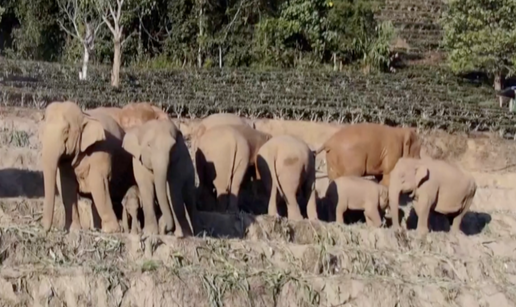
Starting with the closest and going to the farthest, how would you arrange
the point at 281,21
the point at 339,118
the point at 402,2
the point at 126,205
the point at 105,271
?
the point at 105,271 < the point at 126,205 < the point at 339,118 < the point at 281,21 < the point at 402,2

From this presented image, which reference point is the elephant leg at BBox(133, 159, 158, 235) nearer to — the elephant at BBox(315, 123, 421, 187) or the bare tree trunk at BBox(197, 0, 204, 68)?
the elephant at BBox(315, 123, 421, 187)

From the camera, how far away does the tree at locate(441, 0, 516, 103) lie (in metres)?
41.2

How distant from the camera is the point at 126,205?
16.2 metres

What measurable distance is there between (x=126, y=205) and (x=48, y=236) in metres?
2.47

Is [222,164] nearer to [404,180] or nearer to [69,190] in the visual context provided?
[404,180]

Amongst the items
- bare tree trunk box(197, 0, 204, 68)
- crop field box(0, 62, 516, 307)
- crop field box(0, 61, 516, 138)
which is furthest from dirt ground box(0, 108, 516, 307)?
bare tree trunk box(197, 0, 204, 68)

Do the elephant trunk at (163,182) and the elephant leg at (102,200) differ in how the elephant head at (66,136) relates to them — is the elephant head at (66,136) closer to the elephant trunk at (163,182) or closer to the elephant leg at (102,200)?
the elephant leg at (102,200)

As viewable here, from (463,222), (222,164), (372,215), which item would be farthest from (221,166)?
(463,222)

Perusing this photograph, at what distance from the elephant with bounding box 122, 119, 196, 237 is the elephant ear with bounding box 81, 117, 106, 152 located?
45 centimetres

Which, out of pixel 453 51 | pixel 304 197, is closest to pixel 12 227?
pixel 304 197

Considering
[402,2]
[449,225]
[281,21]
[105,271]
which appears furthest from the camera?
[402,2]

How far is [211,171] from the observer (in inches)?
736

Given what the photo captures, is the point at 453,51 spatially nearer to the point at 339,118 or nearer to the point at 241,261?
the point at 339,118

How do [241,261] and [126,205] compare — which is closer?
[241,261]
